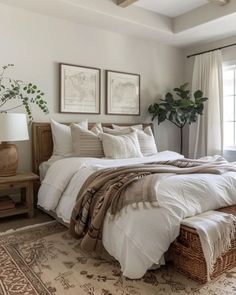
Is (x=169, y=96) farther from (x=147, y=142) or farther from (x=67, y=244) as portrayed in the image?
(x=67, y=244)

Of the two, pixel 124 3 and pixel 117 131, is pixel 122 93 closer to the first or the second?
pixel 117 131

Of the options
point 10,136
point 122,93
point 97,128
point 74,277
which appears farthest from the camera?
point 122,93

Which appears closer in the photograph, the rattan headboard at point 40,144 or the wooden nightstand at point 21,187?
the wooden nightstand at point 21,187

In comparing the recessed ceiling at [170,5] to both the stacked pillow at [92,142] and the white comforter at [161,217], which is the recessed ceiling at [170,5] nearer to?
the stacked pillow at [92,142]

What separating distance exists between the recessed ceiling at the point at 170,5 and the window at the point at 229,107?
119cm

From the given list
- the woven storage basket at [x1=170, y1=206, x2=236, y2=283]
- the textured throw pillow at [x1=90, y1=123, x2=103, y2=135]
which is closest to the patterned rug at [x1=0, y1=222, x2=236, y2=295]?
the woven storage basket at [x1=170, y1=206, x2=236, y2=283]

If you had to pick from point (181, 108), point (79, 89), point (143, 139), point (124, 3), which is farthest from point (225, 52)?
point (79, 89)

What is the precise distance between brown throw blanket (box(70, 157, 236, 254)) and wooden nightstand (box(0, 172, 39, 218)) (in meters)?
0.87

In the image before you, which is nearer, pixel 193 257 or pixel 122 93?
pixel 193 257

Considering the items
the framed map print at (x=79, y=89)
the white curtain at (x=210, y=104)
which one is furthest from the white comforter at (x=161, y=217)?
the white curtain at (x=210, y=104)

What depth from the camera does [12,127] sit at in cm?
277

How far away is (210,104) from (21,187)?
3133 mm

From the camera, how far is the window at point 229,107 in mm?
4387

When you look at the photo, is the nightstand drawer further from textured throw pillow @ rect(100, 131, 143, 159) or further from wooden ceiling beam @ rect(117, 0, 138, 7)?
wooden ceiling beam @ rect(117, 0, 138, 7)
